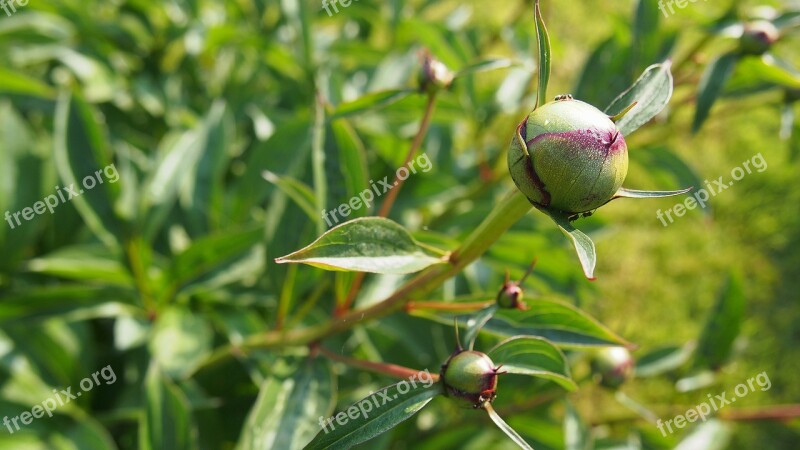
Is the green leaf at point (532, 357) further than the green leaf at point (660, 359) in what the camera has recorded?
No

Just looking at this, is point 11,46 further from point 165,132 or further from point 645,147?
point 645,147

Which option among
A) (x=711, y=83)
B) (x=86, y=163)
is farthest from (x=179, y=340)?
(x=711, y=83)

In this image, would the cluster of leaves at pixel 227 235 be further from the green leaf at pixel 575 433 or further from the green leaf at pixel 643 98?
the green leaf at pixel 643 98

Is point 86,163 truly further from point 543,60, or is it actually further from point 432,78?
point 543,60

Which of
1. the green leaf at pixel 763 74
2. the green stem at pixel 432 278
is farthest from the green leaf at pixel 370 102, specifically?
the green leaf at pixel 763 74

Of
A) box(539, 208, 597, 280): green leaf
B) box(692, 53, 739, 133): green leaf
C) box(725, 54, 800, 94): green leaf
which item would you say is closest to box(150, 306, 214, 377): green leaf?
box(539, 208, 597, 280): green leaf

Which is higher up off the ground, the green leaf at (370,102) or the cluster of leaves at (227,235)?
the green leaf at (370,102)

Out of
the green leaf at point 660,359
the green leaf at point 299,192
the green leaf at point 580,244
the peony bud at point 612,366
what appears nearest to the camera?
the green leaf at point 580,244

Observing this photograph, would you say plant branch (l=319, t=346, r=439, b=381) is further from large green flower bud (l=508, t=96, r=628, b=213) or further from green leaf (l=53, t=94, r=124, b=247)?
green leaf (l=53, t=94, r=124, b=247)
